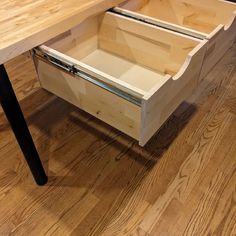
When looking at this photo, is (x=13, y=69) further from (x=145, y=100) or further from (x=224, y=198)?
(x=224, y=198)

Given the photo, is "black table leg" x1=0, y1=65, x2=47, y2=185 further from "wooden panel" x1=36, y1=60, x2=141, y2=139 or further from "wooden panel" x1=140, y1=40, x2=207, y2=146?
"wooden panel" x1=140, y1=40, x2=207, y2=146

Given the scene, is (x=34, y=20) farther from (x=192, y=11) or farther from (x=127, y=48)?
(x=192, y=11)

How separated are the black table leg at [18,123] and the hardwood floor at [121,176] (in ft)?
0.30

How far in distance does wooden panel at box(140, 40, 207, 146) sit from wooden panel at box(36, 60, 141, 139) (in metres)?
0.03

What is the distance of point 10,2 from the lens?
0.87 metres

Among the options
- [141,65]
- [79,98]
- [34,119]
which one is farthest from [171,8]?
[34,119]

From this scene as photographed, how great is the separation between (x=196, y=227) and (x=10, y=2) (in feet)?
3.29

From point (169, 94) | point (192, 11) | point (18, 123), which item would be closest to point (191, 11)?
point (192, 11)

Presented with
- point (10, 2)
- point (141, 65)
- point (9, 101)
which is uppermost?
point (10, 2)

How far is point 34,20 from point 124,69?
1.47ft

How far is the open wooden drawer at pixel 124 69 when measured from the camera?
2.51 feet

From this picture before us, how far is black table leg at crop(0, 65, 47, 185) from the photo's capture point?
0.72m

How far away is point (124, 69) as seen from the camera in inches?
44.2

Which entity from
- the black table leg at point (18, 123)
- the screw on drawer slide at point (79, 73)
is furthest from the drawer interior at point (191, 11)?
the black table leg at point (18, 123)
